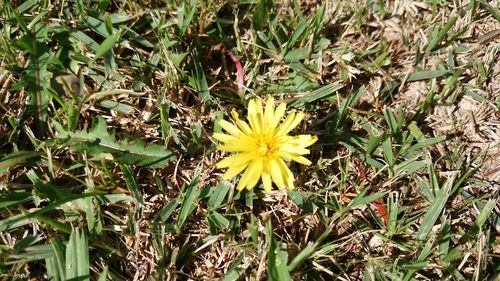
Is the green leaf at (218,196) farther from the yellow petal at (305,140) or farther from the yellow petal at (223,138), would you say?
the yellow petal at (305,140)

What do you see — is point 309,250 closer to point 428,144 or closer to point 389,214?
point 389,214

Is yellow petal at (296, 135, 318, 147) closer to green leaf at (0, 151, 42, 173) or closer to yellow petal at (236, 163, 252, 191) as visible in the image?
yellow petal at (236, 163, 252, 191)

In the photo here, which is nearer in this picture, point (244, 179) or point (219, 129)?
point (244, 179)

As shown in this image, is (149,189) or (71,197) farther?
(149,189)

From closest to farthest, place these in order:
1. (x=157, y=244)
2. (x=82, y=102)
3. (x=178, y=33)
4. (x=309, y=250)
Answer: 1. (x=309, y=250)
2. (x=157, y=244)
3. (x=82, y=102)
4. (x=178, y=33)

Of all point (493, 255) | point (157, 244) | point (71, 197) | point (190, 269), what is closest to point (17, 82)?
point (71, 197)

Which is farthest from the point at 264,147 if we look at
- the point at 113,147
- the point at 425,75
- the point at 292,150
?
the point at 425,75

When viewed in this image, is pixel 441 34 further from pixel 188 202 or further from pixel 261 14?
pixel 188 202
